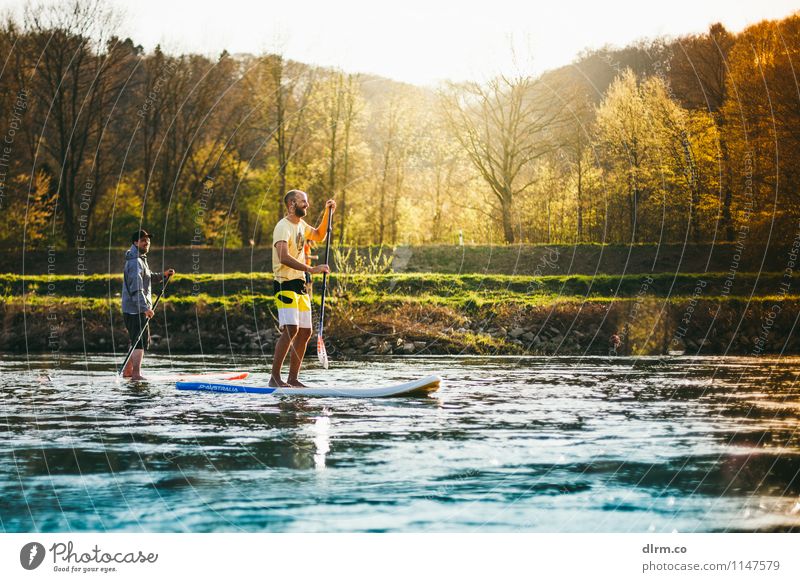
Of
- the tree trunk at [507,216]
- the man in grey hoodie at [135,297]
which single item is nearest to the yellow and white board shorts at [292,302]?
the man in grey hoodie at [135,297]

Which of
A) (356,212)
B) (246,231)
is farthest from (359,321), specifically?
(246,231)

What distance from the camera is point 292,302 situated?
14820 mm

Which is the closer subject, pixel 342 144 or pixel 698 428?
pixel 698 428

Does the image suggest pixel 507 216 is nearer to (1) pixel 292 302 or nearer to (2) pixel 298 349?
(2) pixel 298 349

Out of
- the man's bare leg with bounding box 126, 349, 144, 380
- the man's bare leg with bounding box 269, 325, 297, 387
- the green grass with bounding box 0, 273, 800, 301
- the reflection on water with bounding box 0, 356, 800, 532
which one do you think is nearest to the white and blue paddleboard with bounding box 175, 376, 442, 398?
the reflection on water with bounding box 0, 356, 800, 532

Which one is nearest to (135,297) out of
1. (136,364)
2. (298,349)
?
(136,364)

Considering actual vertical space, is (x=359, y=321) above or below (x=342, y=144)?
below

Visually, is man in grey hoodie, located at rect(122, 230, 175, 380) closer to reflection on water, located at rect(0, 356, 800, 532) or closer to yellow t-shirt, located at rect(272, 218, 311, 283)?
reflection on water, located at rect(0, 356, 800, 532)

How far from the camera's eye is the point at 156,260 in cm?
5425

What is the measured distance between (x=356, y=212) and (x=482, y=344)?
1139 inches

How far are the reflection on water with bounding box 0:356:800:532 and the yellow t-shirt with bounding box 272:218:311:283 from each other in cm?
184

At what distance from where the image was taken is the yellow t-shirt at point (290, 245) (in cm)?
1459

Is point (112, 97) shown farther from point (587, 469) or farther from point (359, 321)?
point (587, 469)
